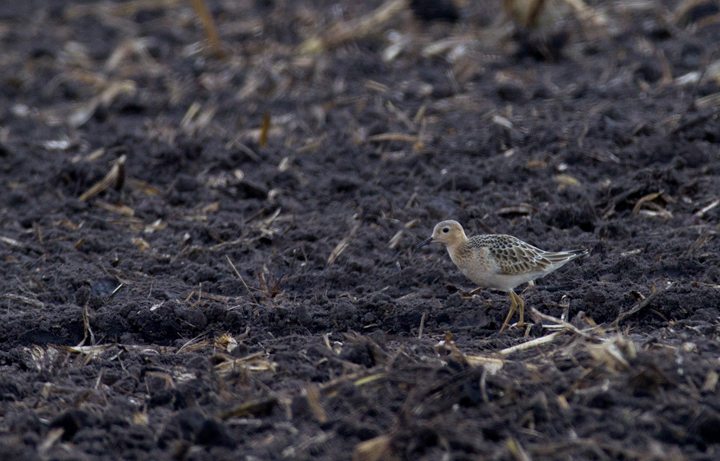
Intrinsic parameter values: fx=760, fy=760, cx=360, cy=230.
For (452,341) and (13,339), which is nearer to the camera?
(452,341)

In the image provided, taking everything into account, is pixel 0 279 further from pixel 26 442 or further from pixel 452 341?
pixel 452 341

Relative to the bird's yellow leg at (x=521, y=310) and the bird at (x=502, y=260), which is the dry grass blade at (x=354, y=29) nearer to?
the bird at (x=502, y=260)

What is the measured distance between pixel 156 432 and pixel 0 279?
9.73 feet

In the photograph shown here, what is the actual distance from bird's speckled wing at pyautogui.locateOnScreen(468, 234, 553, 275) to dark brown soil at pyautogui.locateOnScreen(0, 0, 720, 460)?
273 mm

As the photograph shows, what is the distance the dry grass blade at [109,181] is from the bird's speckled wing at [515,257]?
13.0 feet

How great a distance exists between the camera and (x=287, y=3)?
1238 cm

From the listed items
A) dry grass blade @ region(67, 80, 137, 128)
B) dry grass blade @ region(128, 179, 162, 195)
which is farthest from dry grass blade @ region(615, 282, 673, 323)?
dry grass blade @ region(67, 80, 137, 128)

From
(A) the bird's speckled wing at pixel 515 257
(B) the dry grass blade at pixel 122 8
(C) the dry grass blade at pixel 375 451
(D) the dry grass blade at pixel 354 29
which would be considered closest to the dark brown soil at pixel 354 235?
(C) the dry grass blade at pixel 375 451

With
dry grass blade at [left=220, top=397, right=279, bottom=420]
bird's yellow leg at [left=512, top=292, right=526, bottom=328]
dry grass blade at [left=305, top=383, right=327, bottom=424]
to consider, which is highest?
dry grass blade at [left=305, top=383, right=327, bottom=424]

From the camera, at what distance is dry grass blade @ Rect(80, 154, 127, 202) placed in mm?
7594

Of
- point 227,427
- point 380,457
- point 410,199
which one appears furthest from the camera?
point 410,199

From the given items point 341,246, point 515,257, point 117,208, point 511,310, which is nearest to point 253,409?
point 511,310

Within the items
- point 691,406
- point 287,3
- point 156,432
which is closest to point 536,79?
point 287,3

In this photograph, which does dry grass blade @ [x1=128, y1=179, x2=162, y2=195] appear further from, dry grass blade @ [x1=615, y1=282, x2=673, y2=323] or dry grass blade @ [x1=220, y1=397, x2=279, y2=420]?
dry grass blade @ [x1=615, y1=282, x2=673, y2=323]
